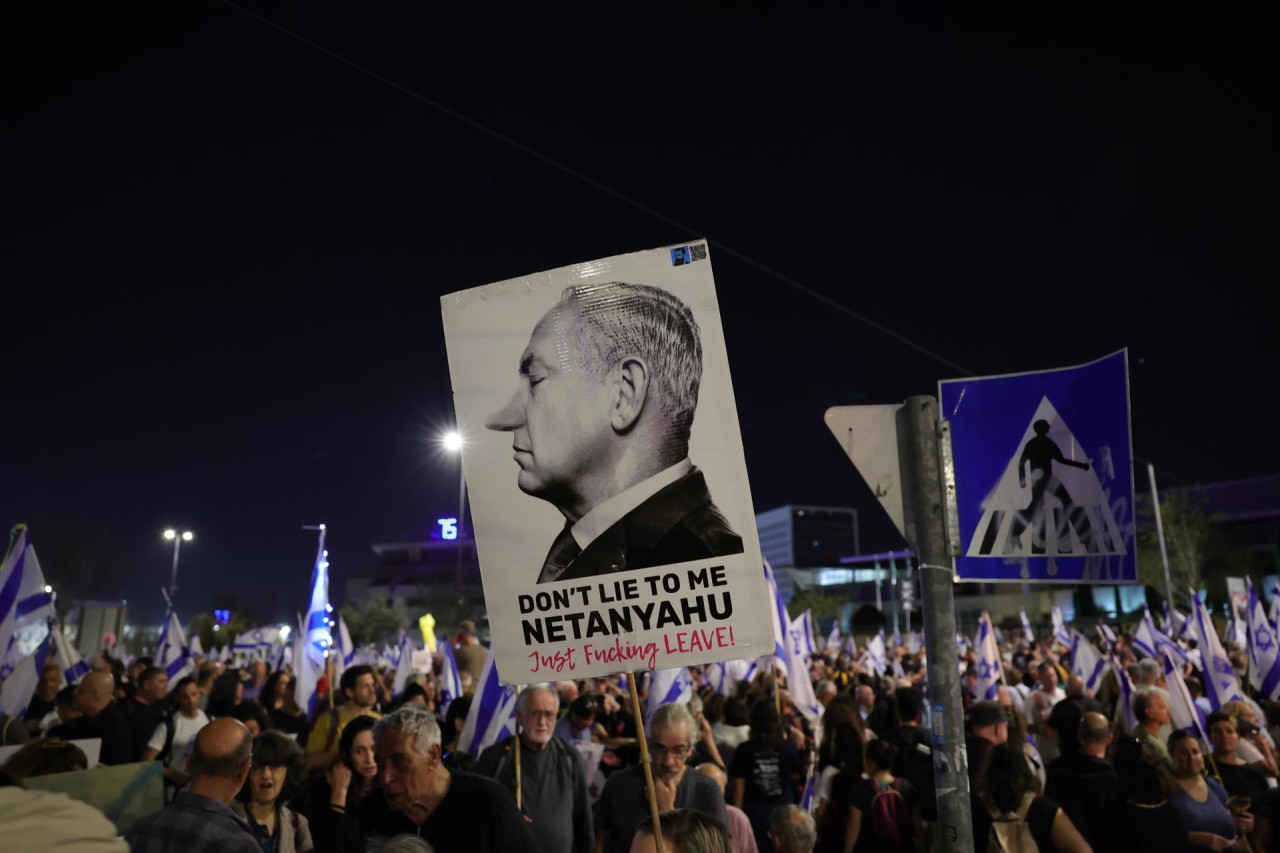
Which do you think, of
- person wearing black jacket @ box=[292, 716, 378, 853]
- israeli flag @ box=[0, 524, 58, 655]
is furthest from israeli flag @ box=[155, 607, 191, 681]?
person wearing black jacket @ box=[292, 716, 378, 853]

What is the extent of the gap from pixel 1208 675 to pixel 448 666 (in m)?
8.67

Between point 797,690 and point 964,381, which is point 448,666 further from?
point 964,381

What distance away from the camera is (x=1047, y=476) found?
4039 millimetres

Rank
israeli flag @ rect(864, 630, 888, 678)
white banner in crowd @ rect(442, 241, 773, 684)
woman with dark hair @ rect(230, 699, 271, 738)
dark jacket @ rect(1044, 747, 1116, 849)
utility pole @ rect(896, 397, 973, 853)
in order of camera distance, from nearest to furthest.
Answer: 1. white banner in crowd @ rect(442, 241, 773, 684)
2. utility pole @ rect(896, 397, 973, 853)
3. dark jacket @ rect(1044, 747, 1116, 849)
4. woman with dark hair @ rect(230, 699, 271, 738)
5. israeli flag @ rect(864, 630, 888, 678)

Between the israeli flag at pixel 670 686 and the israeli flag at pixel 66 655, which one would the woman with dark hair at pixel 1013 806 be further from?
the israeli flag at pixel 66 655

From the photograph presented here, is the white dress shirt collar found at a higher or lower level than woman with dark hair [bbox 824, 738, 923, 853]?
higher

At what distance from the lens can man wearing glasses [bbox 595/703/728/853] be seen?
16.1ft

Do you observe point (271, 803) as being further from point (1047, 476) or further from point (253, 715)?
point (1047, 476)

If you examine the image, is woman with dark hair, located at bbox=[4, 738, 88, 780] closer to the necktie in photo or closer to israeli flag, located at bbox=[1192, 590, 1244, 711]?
the necktie in photo

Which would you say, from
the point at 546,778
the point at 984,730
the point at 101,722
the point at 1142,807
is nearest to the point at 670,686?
the point at 984,730

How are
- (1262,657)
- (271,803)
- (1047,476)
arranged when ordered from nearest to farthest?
(1047,476) < (271,803) < (1262,657)

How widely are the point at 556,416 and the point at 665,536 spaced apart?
565mm

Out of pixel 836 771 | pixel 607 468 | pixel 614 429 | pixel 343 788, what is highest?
pixel 614 429

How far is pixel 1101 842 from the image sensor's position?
515 centimetres
